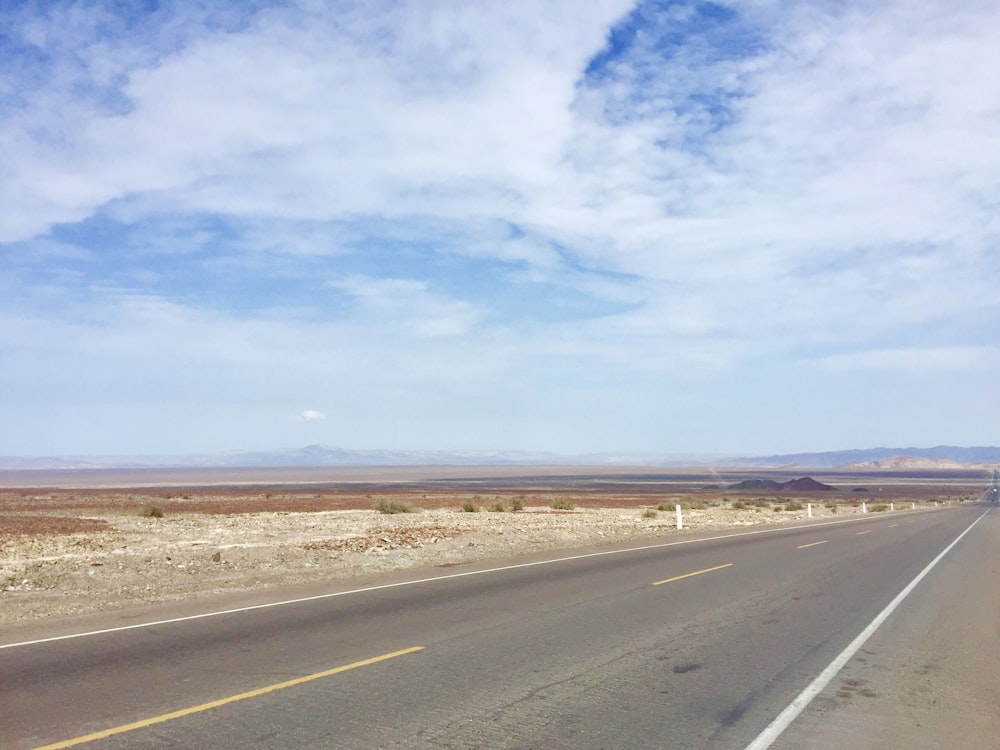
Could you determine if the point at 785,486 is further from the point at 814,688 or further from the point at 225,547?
the point at 814,688

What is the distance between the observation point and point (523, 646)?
10.3 meters

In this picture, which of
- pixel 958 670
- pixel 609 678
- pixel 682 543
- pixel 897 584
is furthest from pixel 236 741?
pixel 682 543

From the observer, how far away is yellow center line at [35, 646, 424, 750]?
22.0 ft

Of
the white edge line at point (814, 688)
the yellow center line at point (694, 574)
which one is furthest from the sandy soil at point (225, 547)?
the white edge line at point (814, 688)

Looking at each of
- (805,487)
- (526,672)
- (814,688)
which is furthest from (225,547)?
(805,487)

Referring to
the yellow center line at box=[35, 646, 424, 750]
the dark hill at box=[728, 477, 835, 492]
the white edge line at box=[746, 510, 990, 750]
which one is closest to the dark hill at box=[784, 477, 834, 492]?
the dark hill at box=[728, 477, 835, 492]

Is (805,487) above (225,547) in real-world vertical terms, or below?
below

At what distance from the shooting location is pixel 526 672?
8.93m

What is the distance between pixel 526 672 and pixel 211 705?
10.5 feet

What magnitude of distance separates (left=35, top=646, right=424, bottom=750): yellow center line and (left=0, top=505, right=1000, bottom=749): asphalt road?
0.03 meters

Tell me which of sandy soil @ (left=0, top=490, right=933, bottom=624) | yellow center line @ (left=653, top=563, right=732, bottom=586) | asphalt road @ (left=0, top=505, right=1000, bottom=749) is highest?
asphalt road @ (left=0, top=505, right=1000, bottom=749)

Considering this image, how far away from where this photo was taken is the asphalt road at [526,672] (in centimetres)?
697

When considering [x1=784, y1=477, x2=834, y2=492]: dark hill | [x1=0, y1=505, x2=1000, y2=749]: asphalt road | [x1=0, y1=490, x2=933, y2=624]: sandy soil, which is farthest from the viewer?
[x1=784, y1=477, x2=834, y2=492]: dark hill

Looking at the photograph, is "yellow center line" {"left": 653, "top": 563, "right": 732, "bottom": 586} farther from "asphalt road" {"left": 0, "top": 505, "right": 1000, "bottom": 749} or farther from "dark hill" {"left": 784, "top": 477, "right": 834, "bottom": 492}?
"dark hill" {"left": 784, "top": 477, "right": 834, "bottom": 492}
